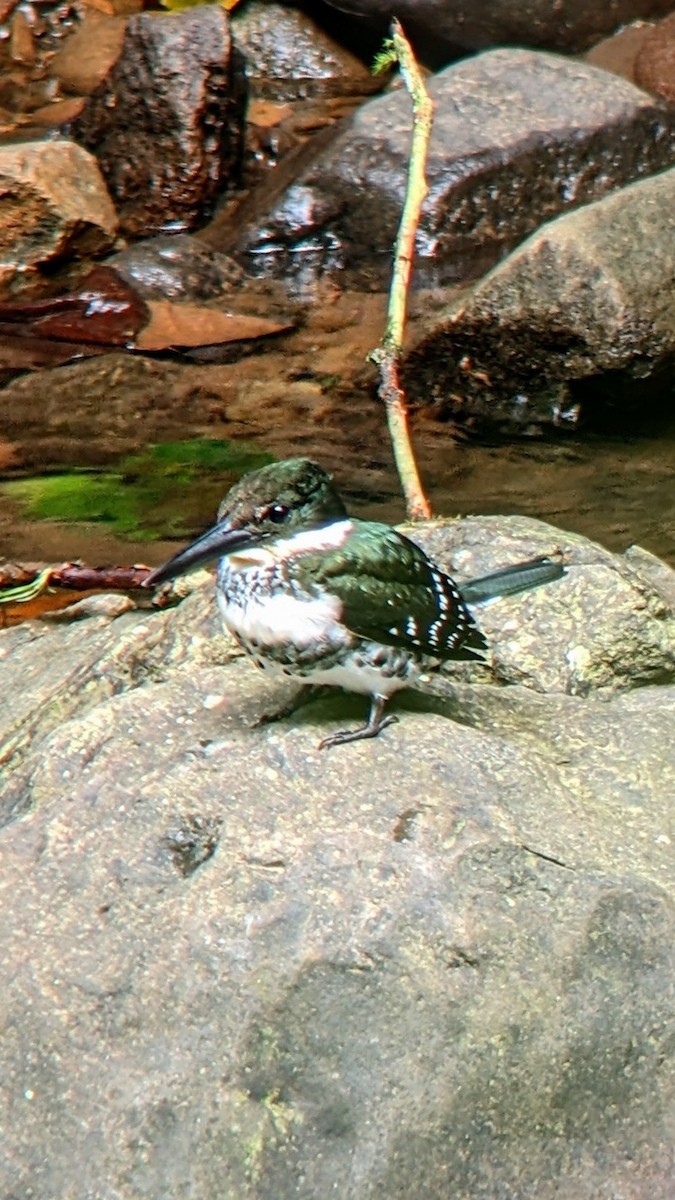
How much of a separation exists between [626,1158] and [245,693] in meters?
1.26

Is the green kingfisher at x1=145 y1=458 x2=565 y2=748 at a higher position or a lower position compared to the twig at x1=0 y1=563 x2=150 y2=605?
higher

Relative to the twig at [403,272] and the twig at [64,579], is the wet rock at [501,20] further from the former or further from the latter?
the twig at [64,579]

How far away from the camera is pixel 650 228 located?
7.71 metres

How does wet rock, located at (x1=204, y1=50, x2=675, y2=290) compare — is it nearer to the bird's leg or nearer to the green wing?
the green wing

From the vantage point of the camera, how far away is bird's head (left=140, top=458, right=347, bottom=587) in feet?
9.91

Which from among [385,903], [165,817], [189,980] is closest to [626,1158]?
→ [385,903]

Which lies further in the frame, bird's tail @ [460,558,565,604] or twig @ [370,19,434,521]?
twig @ [370,19,434,521]

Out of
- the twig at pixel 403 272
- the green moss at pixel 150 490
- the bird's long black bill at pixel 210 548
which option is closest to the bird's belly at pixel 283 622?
the bird's long black bill at pixel 210 548

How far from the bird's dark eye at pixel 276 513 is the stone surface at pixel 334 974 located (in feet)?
1.46

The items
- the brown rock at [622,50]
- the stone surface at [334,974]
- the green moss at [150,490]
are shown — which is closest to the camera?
the stone surface at [334,974]

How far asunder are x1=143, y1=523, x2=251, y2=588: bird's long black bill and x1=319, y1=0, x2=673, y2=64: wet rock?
31.0 feet

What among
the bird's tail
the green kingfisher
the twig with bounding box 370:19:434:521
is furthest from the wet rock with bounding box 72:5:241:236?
the green kingfisher

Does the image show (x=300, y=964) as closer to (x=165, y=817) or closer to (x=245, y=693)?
(x=165, y=817)

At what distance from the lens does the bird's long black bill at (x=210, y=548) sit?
299cm
